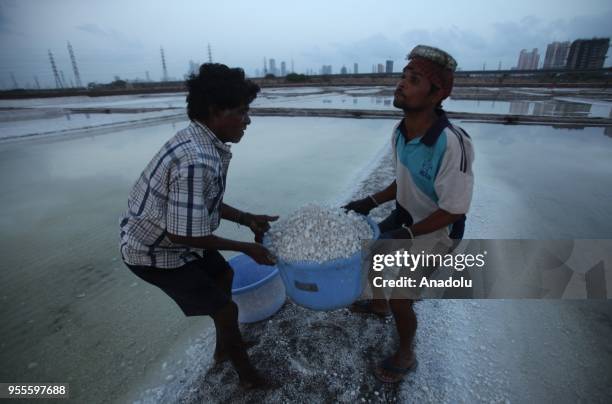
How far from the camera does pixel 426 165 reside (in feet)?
5.01

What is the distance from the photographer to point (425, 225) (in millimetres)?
1460

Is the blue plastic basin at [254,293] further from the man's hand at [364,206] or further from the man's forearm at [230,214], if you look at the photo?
the man's hand at [364,206]

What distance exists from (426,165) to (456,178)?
0.18m

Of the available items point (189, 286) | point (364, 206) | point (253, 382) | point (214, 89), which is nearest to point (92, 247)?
point (189, 286)

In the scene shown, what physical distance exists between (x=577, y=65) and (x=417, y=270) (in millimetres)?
95234

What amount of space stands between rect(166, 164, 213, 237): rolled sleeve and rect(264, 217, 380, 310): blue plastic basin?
44cm

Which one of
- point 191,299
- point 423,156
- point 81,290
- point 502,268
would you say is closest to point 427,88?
point 423,156

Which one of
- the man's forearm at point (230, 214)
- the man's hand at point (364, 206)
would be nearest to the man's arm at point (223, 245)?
the man's forearm at point (230, 214)

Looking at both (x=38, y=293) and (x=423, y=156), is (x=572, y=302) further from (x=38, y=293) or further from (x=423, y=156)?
(x=38, y=293)

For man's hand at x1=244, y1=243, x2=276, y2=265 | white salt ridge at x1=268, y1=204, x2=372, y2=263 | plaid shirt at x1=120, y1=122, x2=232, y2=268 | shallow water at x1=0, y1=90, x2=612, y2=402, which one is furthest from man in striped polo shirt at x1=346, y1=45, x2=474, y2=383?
shallow water at x1=0, y1=90, x2=612, y2=402

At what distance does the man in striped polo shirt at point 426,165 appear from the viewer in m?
1.40

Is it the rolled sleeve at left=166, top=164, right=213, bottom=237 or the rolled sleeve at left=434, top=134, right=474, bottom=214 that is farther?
the rolled sleeve at left=434, top=134, right=474, bottom=214

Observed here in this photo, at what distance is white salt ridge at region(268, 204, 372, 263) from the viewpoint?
57.4 inches

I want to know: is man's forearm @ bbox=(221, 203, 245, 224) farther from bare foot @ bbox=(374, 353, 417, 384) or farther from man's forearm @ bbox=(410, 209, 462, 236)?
A: bare foot @ bbox=(374, 353, 417, 384)
